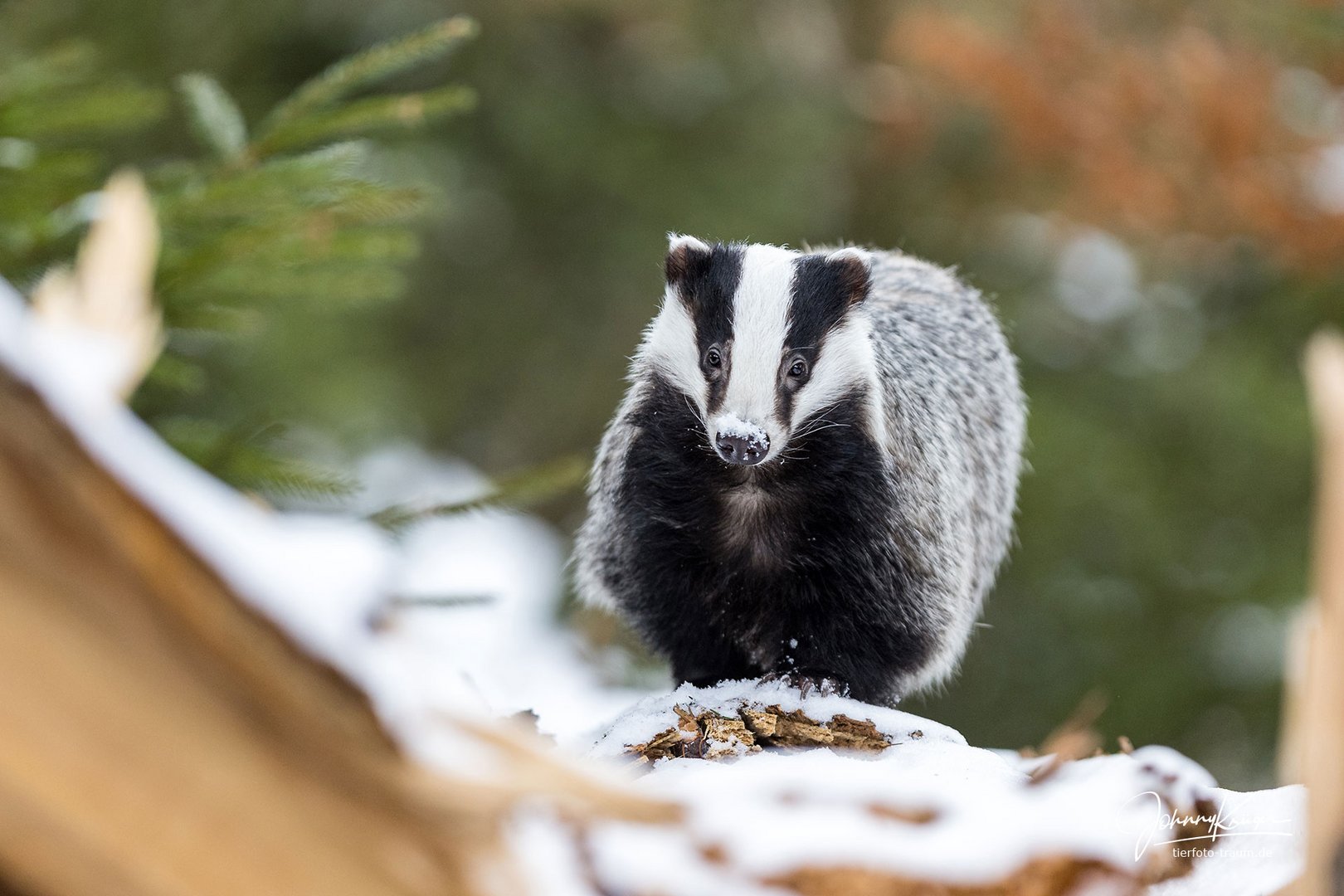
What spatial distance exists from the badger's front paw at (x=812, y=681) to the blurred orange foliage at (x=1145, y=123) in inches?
159

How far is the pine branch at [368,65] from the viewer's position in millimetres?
2154

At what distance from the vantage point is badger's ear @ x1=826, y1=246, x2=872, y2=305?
224 centimetres

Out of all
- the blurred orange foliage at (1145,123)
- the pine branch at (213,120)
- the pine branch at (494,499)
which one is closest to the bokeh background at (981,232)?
the blurred orange foliage at (1145,123)

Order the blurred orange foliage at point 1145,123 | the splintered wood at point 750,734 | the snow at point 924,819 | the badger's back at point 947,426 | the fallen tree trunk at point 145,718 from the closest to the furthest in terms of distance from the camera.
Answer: the fallen tree trunk at point 145,718 → the snow at point 924,819 → the splintered wood at point 750,734 → the badger's back at point 947,426 → the blurred orange foliage at point 1145,123

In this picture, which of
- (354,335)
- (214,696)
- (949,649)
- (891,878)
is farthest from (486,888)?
(354,335)

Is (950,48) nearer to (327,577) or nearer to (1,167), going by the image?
(1,167)

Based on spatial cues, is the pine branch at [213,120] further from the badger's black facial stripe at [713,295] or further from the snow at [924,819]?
the snow at [924,819]

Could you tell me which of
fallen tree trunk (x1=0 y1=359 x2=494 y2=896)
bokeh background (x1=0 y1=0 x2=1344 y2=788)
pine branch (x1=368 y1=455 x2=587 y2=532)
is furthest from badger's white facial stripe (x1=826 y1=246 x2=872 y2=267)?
bokeh background (x1=0 y1=0 x2=1344 y2=788)

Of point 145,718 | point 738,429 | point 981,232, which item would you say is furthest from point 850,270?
point 981,232

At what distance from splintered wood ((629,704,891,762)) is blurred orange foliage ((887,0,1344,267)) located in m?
4.32

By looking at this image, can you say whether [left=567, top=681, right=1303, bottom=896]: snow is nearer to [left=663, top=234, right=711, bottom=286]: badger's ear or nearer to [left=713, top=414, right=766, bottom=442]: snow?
[left=713, top=414, right=766, bottom=442]: snow

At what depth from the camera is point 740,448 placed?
196 cm

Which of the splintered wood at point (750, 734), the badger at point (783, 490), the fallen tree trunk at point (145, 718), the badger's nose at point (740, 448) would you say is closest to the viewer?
the fallen tree trunk at point (145, 718)

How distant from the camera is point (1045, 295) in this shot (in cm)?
732
